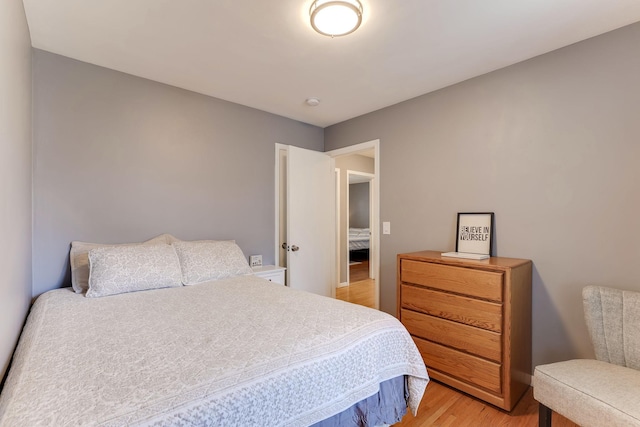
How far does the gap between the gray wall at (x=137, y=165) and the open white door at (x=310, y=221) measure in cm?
25

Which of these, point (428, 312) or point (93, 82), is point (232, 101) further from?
point (428, 312)

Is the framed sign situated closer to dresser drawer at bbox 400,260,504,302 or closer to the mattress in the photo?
dresser drawer at bbox 400,260,504,302

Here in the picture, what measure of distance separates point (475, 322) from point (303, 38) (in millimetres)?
2134

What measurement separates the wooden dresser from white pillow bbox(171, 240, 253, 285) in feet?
4.61

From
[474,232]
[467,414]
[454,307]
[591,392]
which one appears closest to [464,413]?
[467,414]

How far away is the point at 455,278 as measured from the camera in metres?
2.05

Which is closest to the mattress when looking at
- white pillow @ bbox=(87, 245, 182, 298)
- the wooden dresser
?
the wooden dresser

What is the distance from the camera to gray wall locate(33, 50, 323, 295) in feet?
6.64

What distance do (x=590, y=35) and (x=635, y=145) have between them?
0.73m

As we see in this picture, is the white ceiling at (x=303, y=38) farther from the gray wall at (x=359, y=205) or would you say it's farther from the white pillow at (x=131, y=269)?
the gray wall at (x=359, y=205)

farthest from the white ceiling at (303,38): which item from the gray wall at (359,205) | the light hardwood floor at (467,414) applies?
the gray wall at (359,205)

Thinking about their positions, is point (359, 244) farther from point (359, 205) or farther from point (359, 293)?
point (359, 293)

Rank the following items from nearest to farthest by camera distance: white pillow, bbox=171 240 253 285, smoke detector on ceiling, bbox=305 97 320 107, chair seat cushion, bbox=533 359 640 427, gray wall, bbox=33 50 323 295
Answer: chair seat cushion, bbox=533 359 640 427 < gray wall, bbox=33 50 323 295 < white pillow, bbox=171 240 253 285 < smoke detector on ceiling, bbox=305 97 320 107

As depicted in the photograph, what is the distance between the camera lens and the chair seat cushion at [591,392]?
3.96ft
